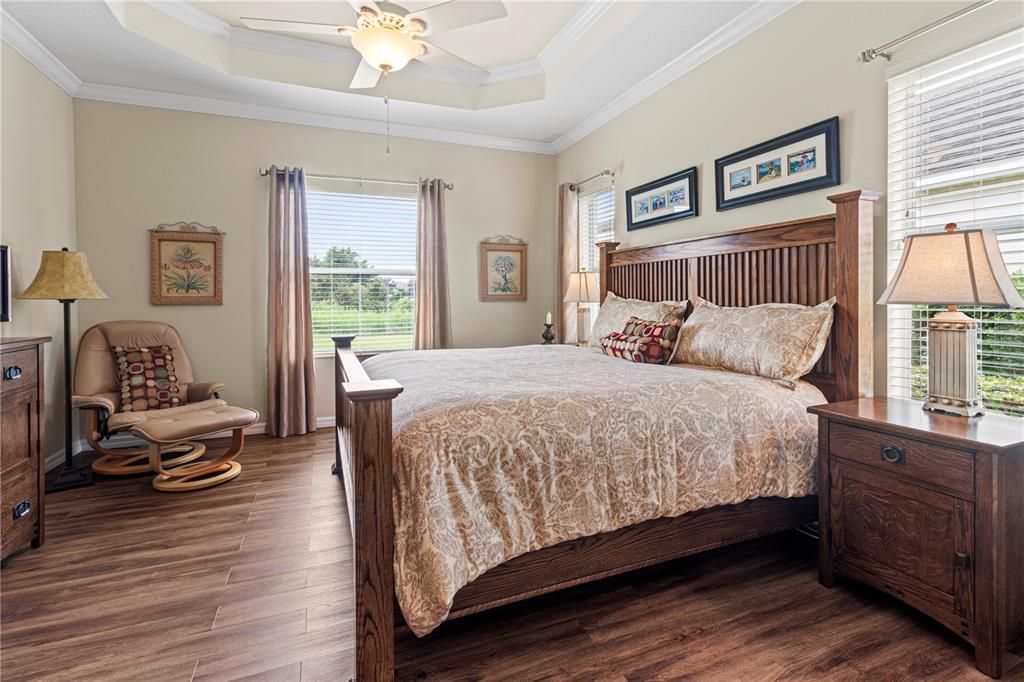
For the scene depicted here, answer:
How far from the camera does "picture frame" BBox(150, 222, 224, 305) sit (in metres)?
4.07

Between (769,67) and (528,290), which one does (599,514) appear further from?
(528,290)

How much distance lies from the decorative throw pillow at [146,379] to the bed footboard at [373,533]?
3029 millimetres

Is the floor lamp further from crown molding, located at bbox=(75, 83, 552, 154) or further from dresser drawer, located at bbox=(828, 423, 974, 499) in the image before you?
dresser drawer, located at bbox=(828, 423, 974, 499)

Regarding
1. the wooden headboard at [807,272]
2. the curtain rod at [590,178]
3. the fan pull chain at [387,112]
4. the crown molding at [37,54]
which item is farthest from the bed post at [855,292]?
the crown molding at [37,54]

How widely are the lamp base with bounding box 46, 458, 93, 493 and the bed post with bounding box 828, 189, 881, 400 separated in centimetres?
429

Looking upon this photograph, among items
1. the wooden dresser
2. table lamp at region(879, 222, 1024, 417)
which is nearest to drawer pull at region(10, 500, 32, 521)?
the wooden dresser

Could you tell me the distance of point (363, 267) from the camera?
4.75 metres

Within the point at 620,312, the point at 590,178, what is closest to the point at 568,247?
the point at 590,178

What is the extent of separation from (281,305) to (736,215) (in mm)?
3535

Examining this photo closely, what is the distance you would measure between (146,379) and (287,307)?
3.69 ft

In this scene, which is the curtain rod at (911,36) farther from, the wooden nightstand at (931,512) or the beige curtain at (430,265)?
the beige curtain at (430,265)

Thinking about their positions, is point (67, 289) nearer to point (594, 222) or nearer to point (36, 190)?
point (36, 190)

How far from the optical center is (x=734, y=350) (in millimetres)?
2484

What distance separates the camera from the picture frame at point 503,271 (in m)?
5.14
